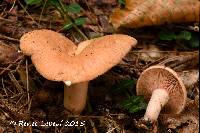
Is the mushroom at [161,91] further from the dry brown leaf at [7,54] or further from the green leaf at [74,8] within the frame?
the dry brown leaf at [7,54]

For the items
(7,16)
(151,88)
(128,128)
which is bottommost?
(128,128)

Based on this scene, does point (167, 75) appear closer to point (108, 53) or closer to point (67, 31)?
point (108, 53)

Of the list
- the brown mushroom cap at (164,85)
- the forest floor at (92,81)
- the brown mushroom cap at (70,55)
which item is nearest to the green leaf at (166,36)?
the forest floor at (92,81)

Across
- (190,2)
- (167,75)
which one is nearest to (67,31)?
(167,75)

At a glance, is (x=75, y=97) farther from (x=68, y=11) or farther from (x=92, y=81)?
(x=68, y=11)

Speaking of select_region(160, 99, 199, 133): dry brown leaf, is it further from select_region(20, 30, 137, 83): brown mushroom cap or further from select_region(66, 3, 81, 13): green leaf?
select_region(66, 3, 81, 13): green leaf

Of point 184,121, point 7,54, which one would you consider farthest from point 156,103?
point 7,54

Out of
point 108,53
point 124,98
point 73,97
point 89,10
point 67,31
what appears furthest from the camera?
point 89,10

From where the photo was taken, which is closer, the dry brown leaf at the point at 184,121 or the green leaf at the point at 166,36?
the dry brown leaf at the point at 184,121
